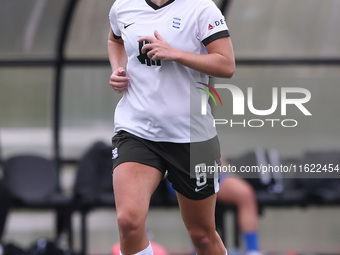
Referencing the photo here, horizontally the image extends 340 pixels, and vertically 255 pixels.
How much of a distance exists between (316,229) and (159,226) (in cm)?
182

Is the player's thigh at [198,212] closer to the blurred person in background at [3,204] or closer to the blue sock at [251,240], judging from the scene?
the blue sock at [251,240]

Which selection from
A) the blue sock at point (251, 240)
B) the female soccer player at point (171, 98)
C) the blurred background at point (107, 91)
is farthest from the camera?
the blurred background at point (107, 91)

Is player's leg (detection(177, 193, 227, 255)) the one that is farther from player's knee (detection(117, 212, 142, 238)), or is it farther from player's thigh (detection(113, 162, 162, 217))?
player's knee (detection(117, 212, 142, 238))

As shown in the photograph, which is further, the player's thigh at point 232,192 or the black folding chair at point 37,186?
the black folding chair at point 37,186

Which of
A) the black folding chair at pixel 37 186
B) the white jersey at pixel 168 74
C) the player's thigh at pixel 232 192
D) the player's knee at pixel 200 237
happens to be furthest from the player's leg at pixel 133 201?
the black folding chair at pixel 37 186

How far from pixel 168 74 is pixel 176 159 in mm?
459

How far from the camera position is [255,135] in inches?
331

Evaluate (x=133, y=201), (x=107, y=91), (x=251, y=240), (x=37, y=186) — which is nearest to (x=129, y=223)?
(x=133, y=201)

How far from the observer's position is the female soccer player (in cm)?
388

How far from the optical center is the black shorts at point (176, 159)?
12.8ft

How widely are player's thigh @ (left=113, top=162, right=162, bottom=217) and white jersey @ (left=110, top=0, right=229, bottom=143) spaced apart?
19 centimetres

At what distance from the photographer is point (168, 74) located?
3928mm

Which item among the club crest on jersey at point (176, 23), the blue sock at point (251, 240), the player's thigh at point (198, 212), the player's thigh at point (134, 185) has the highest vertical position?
A: the club crest on jersey at point (176, 23)

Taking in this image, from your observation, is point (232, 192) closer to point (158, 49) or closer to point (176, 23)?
point (176, 23)
